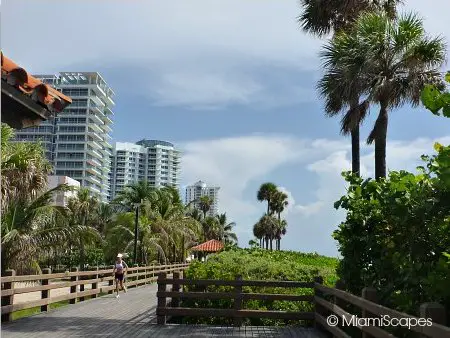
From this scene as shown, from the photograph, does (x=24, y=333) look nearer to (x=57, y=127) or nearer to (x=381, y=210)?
(x=381, y=210)

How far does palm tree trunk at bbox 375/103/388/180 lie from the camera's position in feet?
48.6

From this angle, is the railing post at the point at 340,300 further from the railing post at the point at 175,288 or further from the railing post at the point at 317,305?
the railing post at the point at 175,288

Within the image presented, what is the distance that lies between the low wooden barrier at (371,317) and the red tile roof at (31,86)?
3995mm

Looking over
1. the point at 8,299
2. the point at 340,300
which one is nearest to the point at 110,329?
the point at 8,299

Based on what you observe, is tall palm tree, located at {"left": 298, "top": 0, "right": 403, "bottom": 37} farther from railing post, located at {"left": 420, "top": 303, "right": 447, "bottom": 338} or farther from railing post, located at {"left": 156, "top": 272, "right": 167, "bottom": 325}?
railing post, located at {"left": 420, "top": 303, "right": 447, "bottom": 338}

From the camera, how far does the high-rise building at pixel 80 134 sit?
484 ft

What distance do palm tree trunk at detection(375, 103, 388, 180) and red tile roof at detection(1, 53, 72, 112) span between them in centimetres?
1052

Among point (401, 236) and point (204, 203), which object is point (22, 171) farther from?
point (204, 203)

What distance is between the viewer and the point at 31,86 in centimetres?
547

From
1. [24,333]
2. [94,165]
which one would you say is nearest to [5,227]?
[24,333]

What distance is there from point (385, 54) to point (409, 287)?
381 inches

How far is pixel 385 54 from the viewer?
14.6 metres

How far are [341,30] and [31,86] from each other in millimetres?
15677

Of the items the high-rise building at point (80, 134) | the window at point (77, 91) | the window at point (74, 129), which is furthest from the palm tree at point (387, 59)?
the window at point (77, 91)
